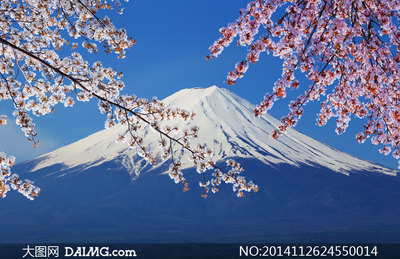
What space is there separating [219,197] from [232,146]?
18851 mm

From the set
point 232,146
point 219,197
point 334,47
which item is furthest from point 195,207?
point 334,47

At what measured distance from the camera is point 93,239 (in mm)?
69750

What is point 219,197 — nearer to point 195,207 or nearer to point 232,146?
point 195,207

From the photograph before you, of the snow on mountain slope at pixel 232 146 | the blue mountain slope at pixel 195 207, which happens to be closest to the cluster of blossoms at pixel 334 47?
the blue mountain slope at pixel 195 207

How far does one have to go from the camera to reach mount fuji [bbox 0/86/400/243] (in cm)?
8012

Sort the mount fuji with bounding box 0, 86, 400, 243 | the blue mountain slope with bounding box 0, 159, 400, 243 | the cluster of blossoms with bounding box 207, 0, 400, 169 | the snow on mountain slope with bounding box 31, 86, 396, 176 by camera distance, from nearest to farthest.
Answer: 1. the cluster of blossoms with bounding box 207, 0, 400, 169
2. the mount fuji with bounding box 0, 86, 400, 243
3. the blue mountain slope with bounding box 0, 159, 400, 243
4. the snow on mountain slope with bounding box 31, 86, 396, 176

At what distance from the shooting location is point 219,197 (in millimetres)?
111375

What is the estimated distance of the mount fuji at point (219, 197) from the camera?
80.1 metres

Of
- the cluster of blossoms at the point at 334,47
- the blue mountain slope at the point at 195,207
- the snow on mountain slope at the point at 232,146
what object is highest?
the snow on mountain slope at the point at 232,146

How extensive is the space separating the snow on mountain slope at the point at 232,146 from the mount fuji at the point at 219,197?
48cm

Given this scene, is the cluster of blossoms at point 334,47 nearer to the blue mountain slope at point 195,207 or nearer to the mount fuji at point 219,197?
the mount fuji at point 219,197

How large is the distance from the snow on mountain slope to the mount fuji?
476mm

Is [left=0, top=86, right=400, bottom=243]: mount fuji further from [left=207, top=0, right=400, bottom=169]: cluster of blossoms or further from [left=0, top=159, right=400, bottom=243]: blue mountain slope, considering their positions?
[left=207, top=0, right=400, bottom=169]: cluster of blossoms

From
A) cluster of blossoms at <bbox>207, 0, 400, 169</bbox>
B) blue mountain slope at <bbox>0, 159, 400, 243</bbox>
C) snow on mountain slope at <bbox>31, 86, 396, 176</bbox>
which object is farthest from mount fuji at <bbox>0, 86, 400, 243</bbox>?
cluster of blossoms at <bbox>207, 0, 400, 169</bbox>
